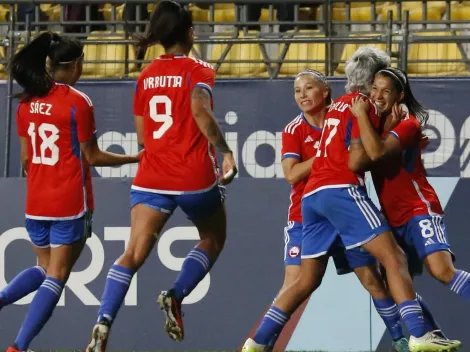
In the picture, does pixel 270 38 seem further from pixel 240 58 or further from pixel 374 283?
pixel 374 283

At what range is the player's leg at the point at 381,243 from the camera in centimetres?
681

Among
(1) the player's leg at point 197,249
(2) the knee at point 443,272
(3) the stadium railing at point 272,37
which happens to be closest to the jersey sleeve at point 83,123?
(1) the player's leg at point 197,249

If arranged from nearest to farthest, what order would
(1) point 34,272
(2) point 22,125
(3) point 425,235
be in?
(3) point 425,235
(2) point 22,125
(1) point 34,272

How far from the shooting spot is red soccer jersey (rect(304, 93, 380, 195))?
273 inches

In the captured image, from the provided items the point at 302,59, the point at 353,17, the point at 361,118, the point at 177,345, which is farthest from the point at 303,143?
the point at 353,17

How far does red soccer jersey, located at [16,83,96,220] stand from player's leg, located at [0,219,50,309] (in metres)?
0.11

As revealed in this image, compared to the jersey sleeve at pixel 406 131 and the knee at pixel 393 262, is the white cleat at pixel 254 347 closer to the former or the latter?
the knee at pixel 393 262

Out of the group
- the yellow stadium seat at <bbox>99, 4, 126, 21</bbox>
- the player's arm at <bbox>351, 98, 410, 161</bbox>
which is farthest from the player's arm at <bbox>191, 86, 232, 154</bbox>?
the yellow stadium seat at <bbox>99, 4, 126, 21</bbox>

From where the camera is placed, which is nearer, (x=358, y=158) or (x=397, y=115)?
(x=358, y=158)

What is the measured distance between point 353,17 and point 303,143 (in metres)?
5.22

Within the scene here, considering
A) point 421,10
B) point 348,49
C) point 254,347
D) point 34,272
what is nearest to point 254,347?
point 254,347

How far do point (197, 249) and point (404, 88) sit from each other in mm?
1716

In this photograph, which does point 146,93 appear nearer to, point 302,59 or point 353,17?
point 302,59

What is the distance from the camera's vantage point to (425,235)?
7.07 metres
